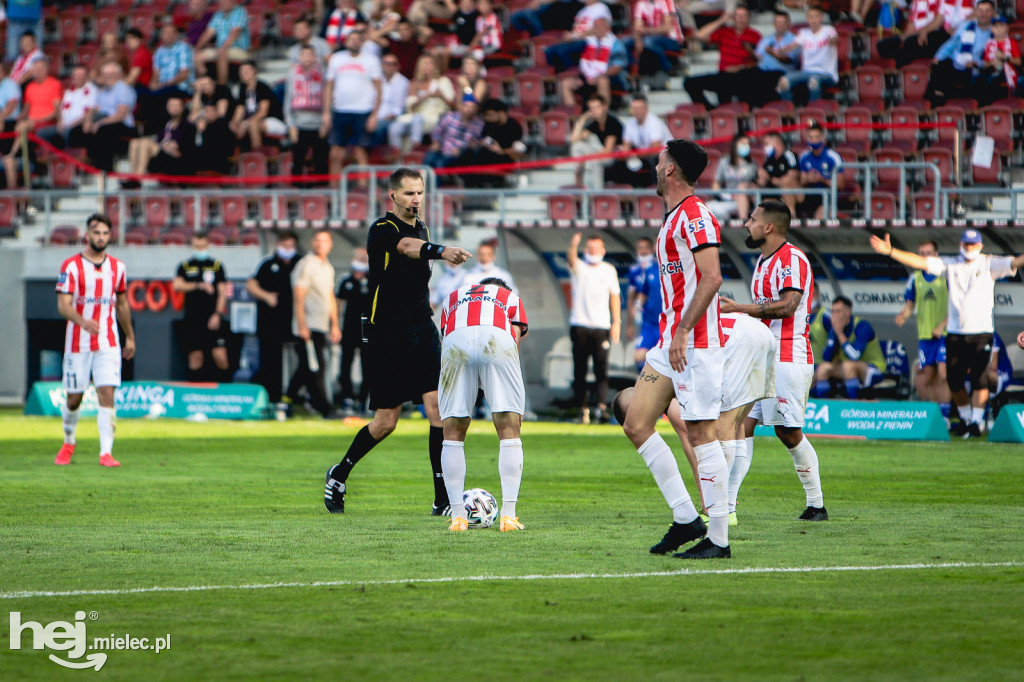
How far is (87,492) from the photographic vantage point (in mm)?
11070

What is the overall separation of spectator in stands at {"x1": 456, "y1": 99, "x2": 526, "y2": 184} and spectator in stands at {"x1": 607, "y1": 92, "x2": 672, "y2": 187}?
70.3 inches

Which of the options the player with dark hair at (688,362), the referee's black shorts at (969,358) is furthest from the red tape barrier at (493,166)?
the player with dark hair at (688,362)

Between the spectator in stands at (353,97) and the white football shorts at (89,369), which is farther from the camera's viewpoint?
the spectator in stands at (353,97)

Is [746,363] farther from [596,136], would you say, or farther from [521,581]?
[596,136]

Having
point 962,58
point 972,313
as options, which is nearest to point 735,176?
point 962,58

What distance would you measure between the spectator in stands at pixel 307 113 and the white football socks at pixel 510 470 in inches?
614

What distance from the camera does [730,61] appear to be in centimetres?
2220

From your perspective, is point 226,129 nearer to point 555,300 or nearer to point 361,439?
point 555,300

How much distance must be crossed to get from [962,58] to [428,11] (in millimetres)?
9784

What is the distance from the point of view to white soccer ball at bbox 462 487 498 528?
28.8 ft

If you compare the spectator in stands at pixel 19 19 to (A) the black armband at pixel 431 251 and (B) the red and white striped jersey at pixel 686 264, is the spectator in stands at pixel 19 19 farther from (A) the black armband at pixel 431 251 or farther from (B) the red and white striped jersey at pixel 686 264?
(B) the red and white striped jersey at pixel 686 264

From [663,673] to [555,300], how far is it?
15.5 metres
